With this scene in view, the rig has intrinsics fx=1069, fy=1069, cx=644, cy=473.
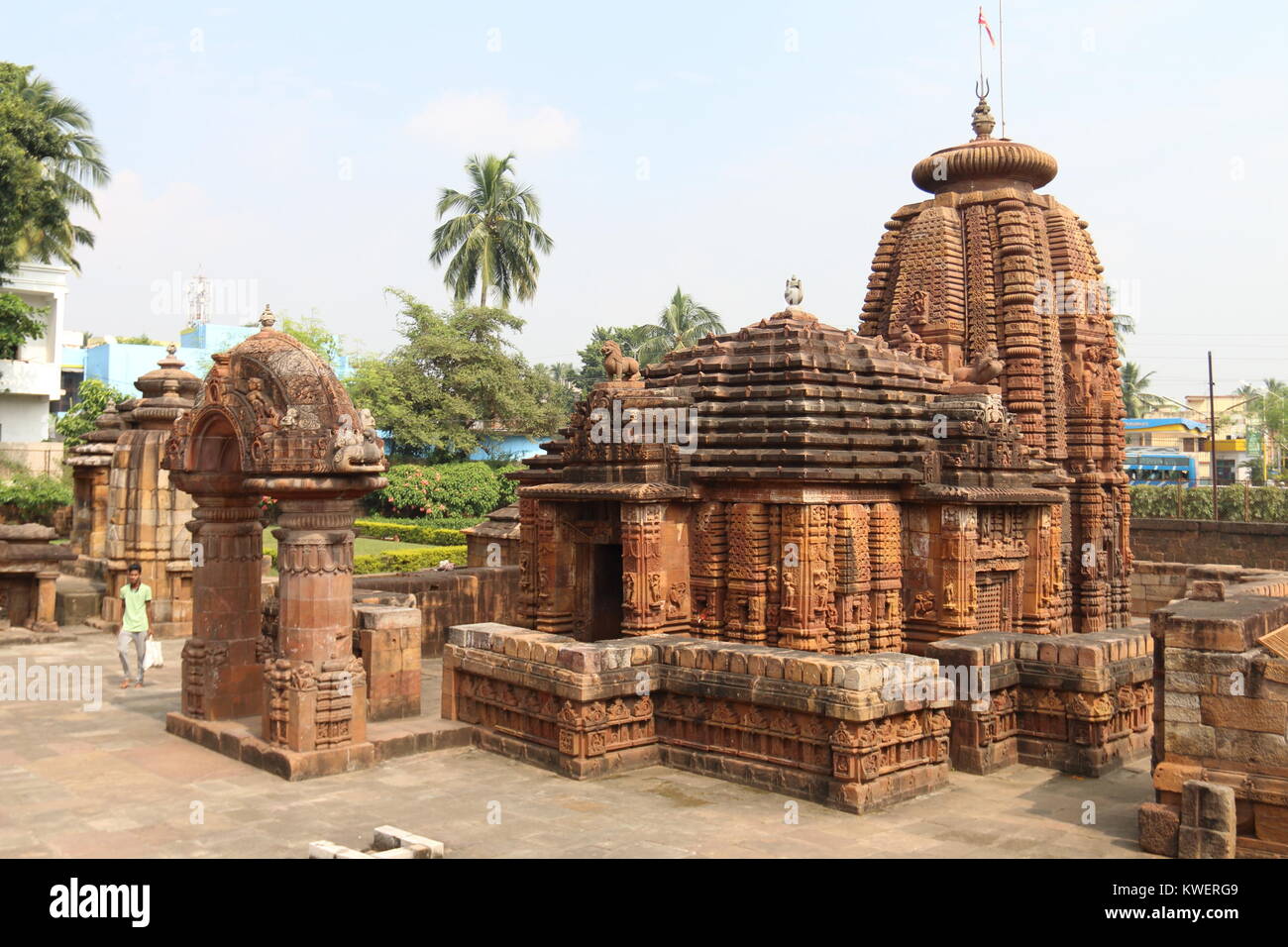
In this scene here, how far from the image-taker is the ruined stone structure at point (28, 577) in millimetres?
18219

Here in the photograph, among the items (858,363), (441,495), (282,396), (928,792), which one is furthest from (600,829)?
(441,495)

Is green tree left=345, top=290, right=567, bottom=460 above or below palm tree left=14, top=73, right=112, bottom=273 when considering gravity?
below

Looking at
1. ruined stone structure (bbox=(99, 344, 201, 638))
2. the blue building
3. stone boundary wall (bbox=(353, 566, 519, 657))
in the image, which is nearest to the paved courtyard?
stone boundary wall (bbox=(353, 566, 519, 657))

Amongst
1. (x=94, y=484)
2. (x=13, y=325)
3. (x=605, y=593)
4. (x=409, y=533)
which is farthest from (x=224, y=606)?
(x=13, y=325)

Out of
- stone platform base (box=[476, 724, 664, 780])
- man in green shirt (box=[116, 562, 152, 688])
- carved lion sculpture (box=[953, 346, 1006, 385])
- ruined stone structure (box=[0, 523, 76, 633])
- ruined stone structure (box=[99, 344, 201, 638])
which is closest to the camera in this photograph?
stone platform base (box=[476, 724, 664, 780])

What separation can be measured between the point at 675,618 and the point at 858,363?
13.1 ft

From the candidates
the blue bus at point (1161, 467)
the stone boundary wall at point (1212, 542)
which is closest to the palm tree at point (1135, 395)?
the blue bus at point (1161, 467)

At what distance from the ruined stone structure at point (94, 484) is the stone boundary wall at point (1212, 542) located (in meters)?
28.9

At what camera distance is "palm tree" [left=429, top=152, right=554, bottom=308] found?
148ft

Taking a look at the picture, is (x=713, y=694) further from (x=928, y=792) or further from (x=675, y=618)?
(x=675, y=618)

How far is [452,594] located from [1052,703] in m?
10.4

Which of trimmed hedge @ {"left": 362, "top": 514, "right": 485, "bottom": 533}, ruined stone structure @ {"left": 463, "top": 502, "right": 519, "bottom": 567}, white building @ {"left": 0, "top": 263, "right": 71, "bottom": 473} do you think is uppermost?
white building @ {"left": 0, "top": 263, "right": 71, "bottom": 473}

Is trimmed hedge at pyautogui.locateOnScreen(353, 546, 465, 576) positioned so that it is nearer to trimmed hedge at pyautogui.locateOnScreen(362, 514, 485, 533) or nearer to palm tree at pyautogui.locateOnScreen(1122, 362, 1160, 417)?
trimmed hedge at pyautogui.locateOnScreen(362, 514, 485, 533)

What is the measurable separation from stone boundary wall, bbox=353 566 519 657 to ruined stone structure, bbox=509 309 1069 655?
4075 millimetres
